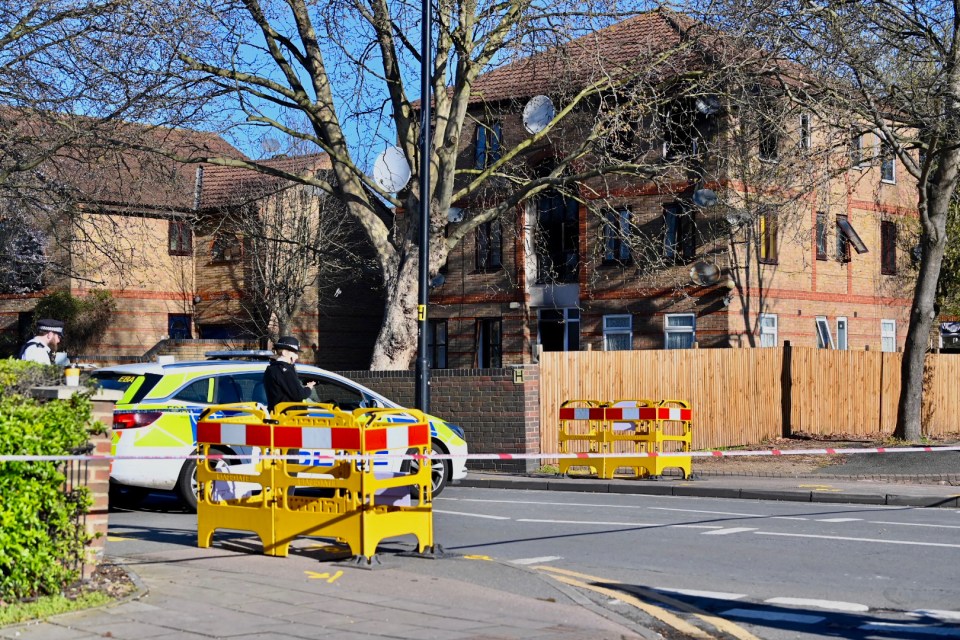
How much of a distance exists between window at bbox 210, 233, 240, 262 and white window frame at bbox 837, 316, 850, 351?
63.8ft

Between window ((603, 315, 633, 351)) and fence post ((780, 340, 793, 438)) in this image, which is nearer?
fence post ((780, 340, 793, 438))

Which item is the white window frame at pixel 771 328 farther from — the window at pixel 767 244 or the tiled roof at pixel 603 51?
the tiled roof at pixel 603 51

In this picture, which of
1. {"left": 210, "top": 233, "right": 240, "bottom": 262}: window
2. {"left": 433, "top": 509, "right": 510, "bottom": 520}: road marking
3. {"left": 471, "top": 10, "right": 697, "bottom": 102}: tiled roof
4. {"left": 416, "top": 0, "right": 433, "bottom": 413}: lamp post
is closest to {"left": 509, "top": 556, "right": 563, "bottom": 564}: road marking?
{"left": 433, "top": 509, "right": 510, "bottom": 520}: road marking

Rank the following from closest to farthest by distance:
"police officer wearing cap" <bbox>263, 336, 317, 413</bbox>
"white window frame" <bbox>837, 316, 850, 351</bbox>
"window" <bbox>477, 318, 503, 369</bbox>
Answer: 1. "police officer wearing cap" <bbox>263, 336, 317, 413</bbox>
2. "white window frame" <bbox>837, 316, 850, 351</bbox>
3. "window" <bbox>477, 318, 503, 369</bbox>

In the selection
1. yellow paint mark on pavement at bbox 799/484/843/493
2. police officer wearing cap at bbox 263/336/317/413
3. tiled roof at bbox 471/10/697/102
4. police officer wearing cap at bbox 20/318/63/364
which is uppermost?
tiled roof at bbox 471/10/697/102

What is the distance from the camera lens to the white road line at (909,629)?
23.3 ft

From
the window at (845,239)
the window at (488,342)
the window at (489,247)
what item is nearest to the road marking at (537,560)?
the window at (845,239)

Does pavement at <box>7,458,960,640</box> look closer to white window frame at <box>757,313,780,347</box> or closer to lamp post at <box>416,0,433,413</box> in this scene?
lamp post at <box>416,0,433,413</box>

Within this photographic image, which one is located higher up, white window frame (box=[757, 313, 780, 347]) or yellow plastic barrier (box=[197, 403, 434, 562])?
white window frame (box=[757, 313, 780, 347])

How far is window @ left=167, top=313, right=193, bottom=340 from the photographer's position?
40.8m

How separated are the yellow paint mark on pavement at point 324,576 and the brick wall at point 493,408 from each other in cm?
1157

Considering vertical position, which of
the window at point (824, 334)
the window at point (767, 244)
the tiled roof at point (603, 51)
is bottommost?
the window at point (824, 334)

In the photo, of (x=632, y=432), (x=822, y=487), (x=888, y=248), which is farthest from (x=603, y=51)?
(x=888, y=248)

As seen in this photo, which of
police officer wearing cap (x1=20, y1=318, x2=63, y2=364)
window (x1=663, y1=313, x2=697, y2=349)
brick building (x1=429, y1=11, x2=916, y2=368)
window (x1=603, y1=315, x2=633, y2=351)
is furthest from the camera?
window (x1=603, y1=315, x2=633, y2=351)
